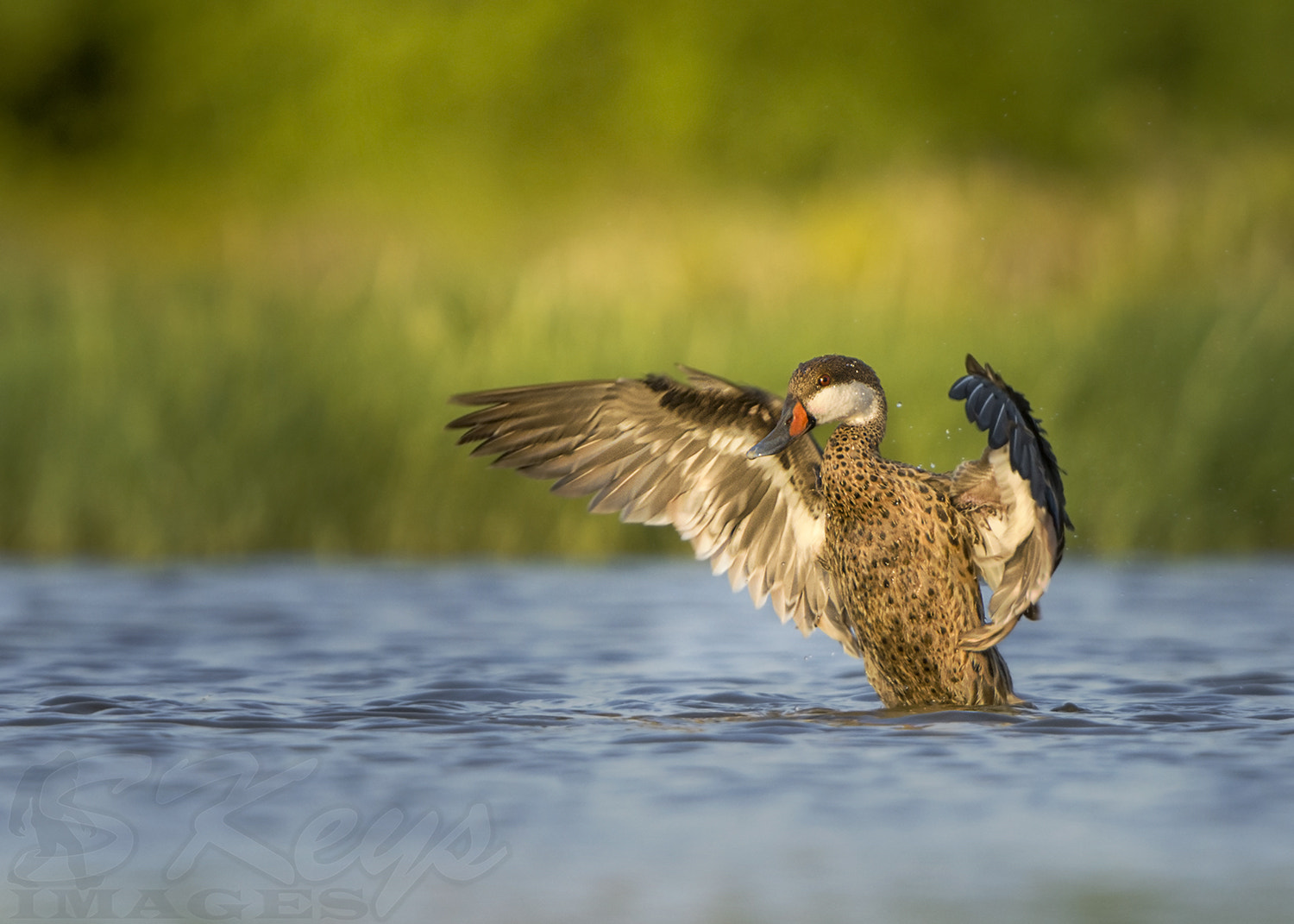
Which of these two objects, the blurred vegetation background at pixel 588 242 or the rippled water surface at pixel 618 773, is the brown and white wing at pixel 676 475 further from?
the blurred vegetation background at pixel 588 242

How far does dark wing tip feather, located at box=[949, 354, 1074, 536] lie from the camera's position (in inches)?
197

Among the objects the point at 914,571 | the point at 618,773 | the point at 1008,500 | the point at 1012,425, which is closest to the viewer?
the point at 618,773

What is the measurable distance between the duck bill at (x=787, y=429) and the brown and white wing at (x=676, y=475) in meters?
0.38

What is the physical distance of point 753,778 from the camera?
4.75 metres

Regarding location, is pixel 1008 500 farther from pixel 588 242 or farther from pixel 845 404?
pixel 588 242

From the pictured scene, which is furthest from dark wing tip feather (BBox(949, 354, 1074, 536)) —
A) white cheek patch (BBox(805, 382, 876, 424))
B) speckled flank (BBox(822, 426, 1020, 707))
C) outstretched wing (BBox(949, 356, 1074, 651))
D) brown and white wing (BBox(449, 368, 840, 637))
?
brown and white wing (BBox(449, 368, 840, 637))

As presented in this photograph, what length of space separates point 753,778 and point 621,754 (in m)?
0.46

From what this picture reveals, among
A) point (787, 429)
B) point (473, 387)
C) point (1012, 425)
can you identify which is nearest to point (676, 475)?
point (787, 429)

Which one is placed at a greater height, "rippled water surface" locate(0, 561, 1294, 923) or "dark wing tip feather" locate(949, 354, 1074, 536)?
"dark wing tip feather" locate(949, 354, 1074, 536)

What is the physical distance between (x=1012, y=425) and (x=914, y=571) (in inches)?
36.9

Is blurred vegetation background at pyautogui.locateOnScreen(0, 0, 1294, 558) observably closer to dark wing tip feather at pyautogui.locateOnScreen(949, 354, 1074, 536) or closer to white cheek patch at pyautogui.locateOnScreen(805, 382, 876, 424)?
white cheek patch at pyautogui.locateOnScreen(805, 382, 876, 424)

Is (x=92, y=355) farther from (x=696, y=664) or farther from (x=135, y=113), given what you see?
(x=135, y=113)

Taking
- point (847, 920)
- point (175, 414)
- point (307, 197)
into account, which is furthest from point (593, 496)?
point (307, 197)

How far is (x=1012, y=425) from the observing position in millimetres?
5004
